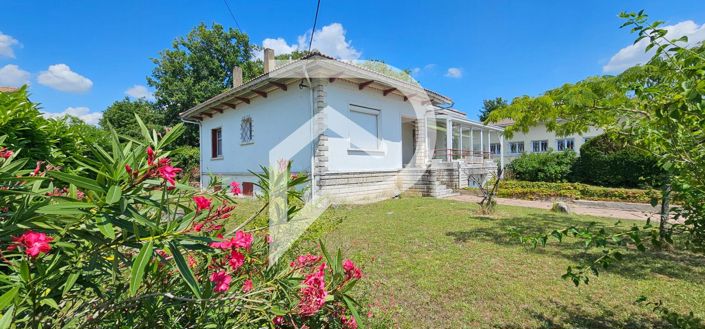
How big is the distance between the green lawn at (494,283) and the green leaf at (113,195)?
1.94 metres

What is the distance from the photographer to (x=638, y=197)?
12023 mm

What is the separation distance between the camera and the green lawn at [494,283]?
3031mm

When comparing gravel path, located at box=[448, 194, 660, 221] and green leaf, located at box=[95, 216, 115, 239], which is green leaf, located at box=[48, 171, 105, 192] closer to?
green leaf, located at box=[95, 216, 115, 239]

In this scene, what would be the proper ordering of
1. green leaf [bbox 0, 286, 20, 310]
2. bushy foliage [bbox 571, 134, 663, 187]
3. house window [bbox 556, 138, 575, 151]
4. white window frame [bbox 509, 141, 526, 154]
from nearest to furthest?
green leaf [bbox 0, 286, 20, 310] < bushy foliage [bbox 571, 134, 663, 187] < house window [bbox 556, 138, 575, 151] < white window frame [bbox 509, 141, 526, 154]

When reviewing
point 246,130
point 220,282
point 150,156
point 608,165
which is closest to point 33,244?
point 150,156

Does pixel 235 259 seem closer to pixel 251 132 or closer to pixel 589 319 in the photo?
pixel 589 319

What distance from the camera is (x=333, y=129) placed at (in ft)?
35.3

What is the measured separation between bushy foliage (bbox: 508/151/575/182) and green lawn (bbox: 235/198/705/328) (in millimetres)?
15142

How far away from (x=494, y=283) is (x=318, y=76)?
8.38 meters

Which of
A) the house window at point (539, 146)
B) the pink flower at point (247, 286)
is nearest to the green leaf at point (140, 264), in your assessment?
the pink flower at point (247, 286)

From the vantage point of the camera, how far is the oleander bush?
35.9 inches

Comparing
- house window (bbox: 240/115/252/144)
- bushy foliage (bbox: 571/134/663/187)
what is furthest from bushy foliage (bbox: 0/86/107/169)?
bushy foliage (bbox: 571/134/663/187)

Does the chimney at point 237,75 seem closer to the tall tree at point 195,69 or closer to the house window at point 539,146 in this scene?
the tall tree at point 195,69

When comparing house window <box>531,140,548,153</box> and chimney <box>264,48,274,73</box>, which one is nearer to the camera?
chimney <box>264,48,274,73</box>
